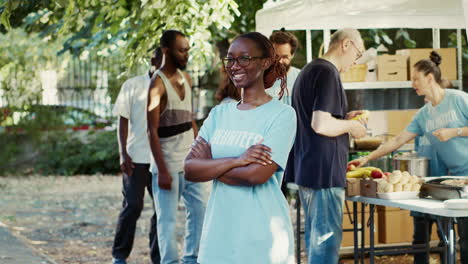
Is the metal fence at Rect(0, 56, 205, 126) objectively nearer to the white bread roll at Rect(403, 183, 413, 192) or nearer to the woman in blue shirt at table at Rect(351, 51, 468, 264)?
the woman in blue shirt at table at Rect(351, 51, 468, 264)

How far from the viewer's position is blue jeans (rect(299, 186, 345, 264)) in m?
6.07

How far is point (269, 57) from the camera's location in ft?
13.4

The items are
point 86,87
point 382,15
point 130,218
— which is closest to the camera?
point 130,218

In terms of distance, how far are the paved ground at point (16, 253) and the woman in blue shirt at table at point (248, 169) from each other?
502cm

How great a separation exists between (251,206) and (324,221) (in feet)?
7.38

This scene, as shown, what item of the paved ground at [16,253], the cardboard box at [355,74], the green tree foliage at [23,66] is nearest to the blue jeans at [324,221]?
the cardboard box at [355,74]

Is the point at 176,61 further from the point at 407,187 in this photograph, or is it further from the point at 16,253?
the point at 16,253

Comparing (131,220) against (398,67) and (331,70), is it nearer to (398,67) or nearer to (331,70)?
(331,70)

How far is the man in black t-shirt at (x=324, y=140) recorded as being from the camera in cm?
595

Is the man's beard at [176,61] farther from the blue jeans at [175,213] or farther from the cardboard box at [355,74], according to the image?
the cardboard box at [355,74]

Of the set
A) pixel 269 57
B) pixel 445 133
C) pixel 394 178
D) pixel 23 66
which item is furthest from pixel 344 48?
pixel 23 66

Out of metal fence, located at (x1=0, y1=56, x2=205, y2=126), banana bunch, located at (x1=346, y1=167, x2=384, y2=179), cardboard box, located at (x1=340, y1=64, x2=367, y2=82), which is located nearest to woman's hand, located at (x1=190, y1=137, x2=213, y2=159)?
banana bunch, located at (x1=346, y1=167, x2=384, y2=179)

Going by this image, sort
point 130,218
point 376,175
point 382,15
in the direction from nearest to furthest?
1. point 376,175
2. point 130,218
3. point 382,15

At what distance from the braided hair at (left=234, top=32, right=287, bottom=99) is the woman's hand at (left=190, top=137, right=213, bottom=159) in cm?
41
